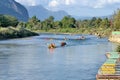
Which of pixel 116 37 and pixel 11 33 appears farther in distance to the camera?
pixel 11 33

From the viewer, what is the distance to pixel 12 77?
1921 inches

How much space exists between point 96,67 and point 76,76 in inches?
365

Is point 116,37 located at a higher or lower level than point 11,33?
lower

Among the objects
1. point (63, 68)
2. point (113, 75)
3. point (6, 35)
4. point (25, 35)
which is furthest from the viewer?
point (25, 35)

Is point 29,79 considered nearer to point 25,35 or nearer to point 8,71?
point 8,71

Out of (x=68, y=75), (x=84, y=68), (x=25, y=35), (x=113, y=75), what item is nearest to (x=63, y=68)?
(x=84, y=68)

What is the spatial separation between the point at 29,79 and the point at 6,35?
4487 inches

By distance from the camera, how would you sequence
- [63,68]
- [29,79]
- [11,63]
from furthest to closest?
[11,63] < [63,68] < [29,79]

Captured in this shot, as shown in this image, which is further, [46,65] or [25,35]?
[25,35]

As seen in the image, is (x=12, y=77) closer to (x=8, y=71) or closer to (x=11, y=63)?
(x=8, y=71)

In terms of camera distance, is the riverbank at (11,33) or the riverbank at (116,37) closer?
the riverbank at (116,37)

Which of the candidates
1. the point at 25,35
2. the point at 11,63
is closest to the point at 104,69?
the point at 11,63

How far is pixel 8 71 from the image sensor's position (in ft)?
177

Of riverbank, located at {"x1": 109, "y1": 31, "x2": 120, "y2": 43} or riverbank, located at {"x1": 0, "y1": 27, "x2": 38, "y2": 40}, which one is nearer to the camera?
riverbank, located at {"x1": 109, "y1": 31, "x2": 120, "y2": 43}
